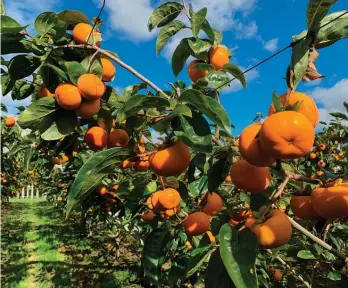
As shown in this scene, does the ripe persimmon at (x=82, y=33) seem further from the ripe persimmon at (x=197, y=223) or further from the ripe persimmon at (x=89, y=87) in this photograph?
the ripe persimmon at (x=197, y=223)

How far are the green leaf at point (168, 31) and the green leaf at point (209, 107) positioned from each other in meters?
0.74

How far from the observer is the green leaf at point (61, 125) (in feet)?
5.02

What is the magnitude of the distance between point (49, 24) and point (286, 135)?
1.13m

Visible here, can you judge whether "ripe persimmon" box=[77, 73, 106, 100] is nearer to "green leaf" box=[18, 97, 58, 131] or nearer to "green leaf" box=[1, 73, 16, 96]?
"green leaf" box=[18, 97, 58, 131]

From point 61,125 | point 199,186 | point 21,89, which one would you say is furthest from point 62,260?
point 61,125

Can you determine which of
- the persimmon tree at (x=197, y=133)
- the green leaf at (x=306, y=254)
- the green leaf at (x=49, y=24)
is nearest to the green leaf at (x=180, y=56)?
the persimmon tree at (x=197, y=133)

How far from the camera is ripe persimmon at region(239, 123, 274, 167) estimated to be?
926mm

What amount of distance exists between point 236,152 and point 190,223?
52 centimetres

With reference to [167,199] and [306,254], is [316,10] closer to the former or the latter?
[167,199]

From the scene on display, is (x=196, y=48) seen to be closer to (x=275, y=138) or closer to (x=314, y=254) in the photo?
(x=275, y=138)

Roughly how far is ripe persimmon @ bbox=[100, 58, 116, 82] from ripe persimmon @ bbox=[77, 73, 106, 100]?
18 centimetres

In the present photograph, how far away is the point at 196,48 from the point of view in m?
1.58

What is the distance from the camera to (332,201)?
3.14 ft

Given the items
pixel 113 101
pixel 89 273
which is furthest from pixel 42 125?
pixel 89 273
